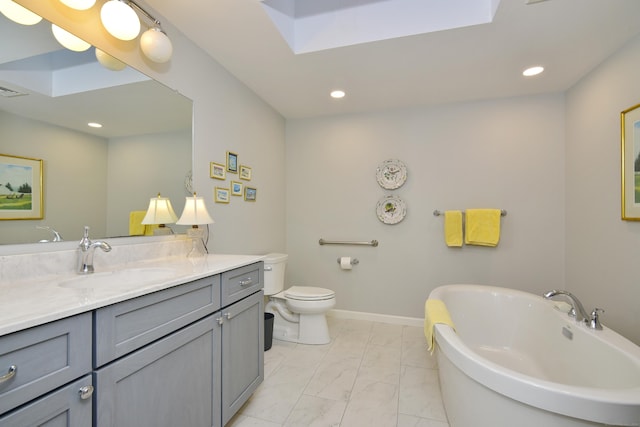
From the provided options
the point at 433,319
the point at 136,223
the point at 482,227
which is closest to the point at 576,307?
the point at 433,319

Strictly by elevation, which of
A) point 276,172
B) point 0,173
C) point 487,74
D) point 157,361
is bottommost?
point 157,361

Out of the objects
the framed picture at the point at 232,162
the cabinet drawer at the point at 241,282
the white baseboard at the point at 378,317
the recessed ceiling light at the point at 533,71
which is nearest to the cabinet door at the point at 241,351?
the cabinet drawer at the point at 241,282

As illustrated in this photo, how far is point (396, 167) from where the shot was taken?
2.97m

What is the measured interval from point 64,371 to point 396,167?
2819 millimetres

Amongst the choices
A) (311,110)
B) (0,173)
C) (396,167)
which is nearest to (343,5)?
(311,110)

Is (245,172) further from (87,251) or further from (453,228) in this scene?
(453,228)

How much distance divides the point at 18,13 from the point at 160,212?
0.98 m

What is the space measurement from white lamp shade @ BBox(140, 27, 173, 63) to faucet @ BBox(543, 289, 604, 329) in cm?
250

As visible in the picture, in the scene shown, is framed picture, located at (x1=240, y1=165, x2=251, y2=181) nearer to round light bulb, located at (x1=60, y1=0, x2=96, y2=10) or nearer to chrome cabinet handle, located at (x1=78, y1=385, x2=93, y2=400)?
round light bulb, located at (x1=60, y1=0, x2=96, y2=10)

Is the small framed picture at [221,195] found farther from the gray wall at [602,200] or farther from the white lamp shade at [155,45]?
the gray wall at [602,200]

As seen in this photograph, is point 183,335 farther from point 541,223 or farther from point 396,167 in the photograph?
point 541,223

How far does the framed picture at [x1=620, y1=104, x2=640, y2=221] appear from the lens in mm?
1711

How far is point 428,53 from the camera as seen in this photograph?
6.42ft

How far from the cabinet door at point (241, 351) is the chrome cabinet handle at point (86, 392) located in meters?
0.59
